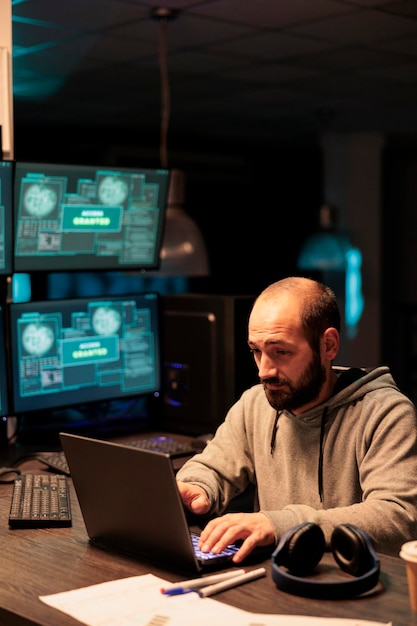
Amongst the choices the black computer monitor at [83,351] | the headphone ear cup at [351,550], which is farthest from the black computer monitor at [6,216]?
the headphone ear cup at [351,550]

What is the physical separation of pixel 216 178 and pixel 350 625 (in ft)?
29.0

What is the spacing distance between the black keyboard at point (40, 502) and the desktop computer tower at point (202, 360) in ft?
3.09

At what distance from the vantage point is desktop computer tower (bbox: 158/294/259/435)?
139 inches

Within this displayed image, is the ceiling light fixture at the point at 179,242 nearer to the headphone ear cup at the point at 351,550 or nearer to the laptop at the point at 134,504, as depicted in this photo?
the laptop at the point at 134,504

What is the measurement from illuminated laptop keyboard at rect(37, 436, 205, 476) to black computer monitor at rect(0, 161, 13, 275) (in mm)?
664

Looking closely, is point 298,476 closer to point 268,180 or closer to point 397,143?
point 397,143

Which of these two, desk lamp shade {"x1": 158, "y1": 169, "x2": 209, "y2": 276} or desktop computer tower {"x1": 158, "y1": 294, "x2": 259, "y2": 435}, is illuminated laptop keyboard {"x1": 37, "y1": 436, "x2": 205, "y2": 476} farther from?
desk lamp shade {"x1": 158, "y1": 169, "x2": 209, "y2": 276}

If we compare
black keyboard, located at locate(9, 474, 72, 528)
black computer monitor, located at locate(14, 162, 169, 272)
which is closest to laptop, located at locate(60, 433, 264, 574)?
black keyboard, located at locate(9, 474, 72, 528)

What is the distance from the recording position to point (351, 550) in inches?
73.0

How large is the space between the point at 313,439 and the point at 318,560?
53cm

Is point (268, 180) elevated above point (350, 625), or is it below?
above

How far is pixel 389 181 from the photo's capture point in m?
10.6

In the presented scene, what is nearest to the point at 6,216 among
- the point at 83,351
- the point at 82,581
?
the point at 83,351

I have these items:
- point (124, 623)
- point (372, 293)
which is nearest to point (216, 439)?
point (124, 623)
